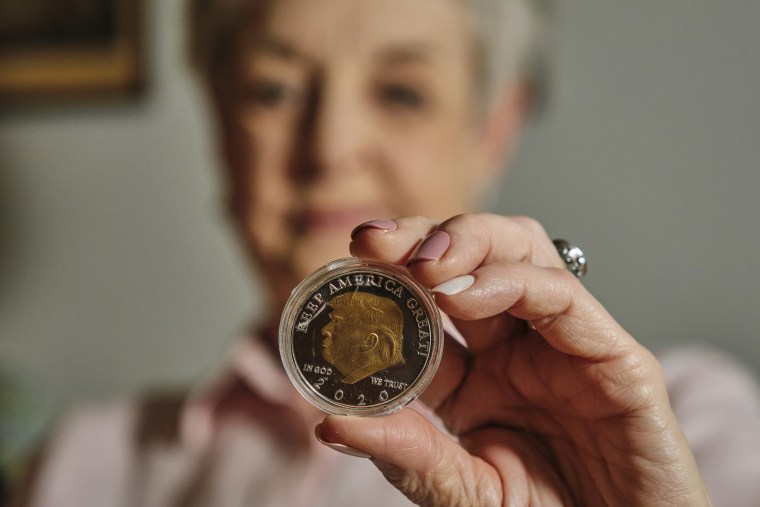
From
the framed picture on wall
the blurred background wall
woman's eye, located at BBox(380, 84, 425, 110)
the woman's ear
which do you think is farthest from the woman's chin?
the framed picture on wall

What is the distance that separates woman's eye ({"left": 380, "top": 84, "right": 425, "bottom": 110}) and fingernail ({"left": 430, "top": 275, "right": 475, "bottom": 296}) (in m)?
0.73

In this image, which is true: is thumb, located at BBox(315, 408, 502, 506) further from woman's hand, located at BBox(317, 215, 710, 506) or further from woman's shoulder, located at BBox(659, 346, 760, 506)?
woman's shoulder, located at BBox(659, 346, 760, 506)

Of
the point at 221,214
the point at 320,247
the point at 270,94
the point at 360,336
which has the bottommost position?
the point at 221,214

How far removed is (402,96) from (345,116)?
11 centimetres

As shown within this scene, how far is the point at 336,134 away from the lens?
1.27 meters

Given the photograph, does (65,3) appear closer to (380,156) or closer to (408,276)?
(380,156)

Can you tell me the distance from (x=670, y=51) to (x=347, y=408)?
4.13ft

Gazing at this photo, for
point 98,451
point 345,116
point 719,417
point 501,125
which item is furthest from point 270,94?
point 719,417

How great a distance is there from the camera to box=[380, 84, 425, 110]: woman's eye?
1295mm

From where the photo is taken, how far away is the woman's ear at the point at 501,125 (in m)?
1.47

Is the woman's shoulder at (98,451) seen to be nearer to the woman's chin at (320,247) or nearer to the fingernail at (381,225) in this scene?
the woman's chin at (320,247)

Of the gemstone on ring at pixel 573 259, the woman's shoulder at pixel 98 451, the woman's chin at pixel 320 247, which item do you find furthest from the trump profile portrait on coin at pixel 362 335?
the woman's shoulder at pixel 98 451

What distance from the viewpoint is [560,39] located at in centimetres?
165

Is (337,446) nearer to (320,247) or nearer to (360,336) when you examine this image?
(360,336)
